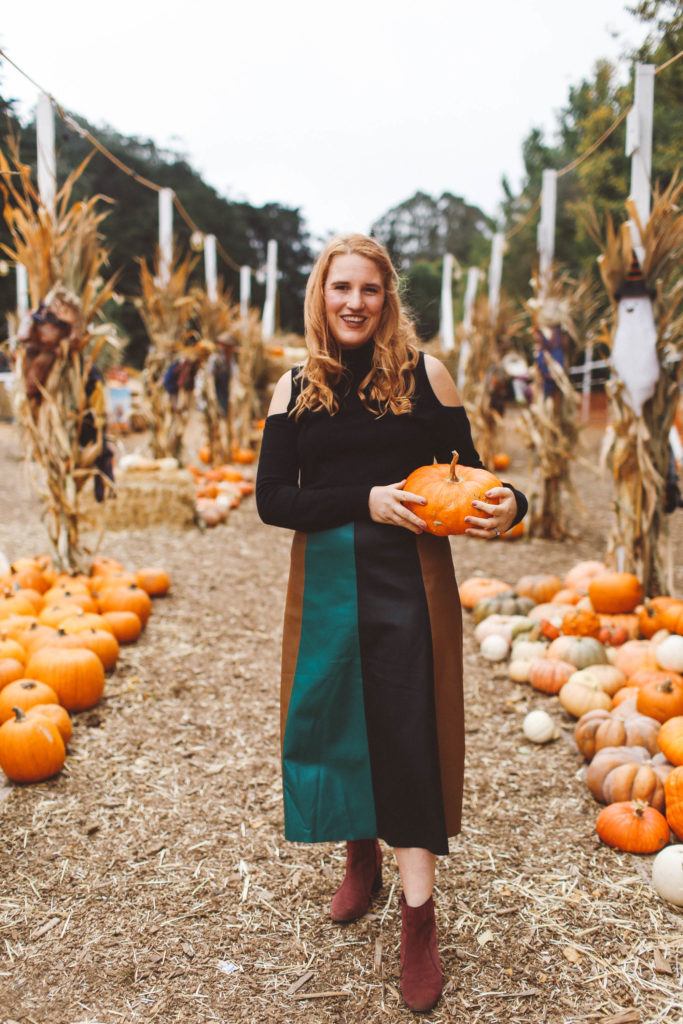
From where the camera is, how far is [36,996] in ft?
6.24

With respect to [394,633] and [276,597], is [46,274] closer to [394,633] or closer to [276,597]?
[276,597]

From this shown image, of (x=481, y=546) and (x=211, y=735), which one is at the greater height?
(x=481, y=546)

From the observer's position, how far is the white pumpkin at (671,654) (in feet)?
10.4

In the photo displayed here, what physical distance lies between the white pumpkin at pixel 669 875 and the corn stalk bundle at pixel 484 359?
752 cm

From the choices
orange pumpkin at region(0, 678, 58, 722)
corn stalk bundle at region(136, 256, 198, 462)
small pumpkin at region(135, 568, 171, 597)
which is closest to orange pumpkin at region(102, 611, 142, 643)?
small pumpkin at region(135, 568, 171, 597)

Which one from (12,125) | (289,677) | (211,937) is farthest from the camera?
(12,125)

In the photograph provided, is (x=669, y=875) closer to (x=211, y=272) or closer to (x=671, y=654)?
(x=671, y=654)

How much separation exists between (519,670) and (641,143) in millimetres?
2862

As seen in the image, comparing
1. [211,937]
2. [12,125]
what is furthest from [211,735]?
[12,125]

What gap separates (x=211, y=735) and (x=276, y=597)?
2095mm

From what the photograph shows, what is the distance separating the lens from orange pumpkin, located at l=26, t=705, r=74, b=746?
3002 mm

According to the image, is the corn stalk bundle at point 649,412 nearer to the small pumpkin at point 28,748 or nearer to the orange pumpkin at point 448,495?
the orange pumpkin at point 448,495

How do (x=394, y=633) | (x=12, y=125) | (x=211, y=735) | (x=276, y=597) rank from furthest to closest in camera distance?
1. (x=276, y=597)
2. (x=12, y=125)
3. (x=211, y=735)
4. (x=394, y=633)

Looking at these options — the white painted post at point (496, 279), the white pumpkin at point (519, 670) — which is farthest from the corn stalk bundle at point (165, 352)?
the white pumpkin at point (519, 670)
